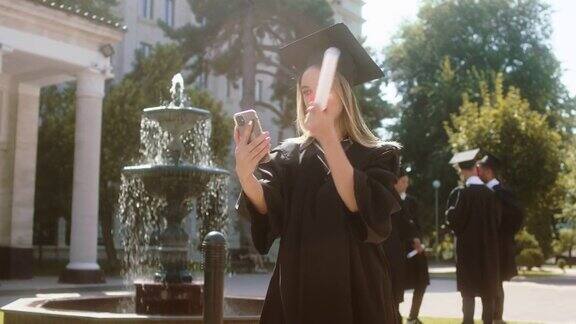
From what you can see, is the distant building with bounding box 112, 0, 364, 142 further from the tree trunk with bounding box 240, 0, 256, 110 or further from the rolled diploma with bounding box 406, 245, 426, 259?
the rolled diploma with bounding box 406, 245, 426, 259

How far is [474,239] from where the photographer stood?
1010 centimetres

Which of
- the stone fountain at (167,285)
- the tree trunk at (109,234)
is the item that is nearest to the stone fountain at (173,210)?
the stone fountain at (167,285)

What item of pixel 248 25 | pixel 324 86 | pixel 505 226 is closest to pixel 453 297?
pixel 505 226

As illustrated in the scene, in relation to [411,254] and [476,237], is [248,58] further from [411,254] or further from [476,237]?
[476,237]

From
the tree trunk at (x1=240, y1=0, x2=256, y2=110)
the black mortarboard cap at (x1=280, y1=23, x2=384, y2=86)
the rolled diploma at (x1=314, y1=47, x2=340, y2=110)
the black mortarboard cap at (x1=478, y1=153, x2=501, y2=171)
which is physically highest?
the tree trunk at (x1=240, y1=0, x2=256, y2=110)

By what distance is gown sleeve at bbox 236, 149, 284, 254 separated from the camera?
3371 millimetres

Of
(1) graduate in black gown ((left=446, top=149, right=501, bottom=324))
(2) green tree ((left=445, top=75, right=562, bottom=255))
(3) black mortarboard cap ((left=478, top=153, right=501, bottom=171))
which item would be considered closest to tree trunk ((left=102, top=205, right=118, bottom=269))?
(2) green tree ((left=445, top=75, right=562, bottom=255))

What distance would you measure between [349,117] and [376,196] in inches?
14.8

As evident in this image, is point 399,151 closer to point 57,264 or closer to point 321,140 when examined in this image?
point 321,140

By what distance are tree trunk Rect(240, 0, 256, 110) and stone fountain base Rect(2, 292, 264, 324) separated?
22009 mm

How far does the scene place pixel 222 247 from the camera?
549 centimetres

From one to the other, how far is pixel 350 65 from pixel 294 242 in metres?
0.81

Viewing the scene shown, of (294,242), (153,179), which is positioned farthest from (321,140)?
(153,179)

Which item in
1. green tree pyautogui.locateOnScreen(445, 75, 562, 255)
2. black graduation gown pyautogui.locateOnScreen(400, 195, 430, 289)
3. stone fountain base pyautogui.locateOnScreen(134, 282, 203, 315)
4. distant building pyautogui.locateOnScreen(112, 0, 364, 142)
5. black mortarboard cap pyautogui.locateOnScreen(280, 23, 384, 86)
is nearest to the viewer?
black mortarboard cap pyautogui.locateOnScreen(280, 23, 384, 86)
